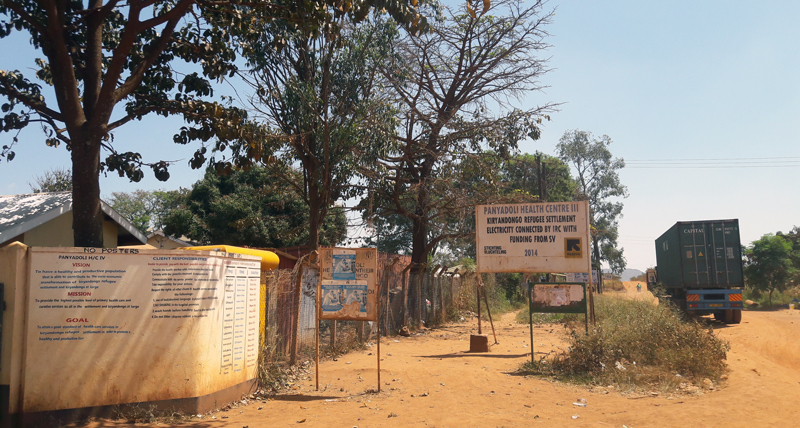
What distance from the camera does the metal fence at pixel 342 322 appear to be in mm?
9914

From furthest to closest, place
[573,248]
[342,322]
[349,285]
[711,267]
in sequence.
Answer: [711,267], [342,322], [573,248], [349,285]

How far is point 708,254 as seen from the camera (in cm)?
1992

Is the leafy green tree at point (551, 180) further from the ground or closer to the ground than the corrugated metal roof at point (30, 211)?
further from the ground

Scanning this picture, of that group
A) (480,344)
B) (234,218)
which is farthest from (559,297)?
(234,218)

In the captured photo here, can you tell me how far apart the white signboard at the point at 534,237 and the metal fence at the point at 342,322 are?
2.93m

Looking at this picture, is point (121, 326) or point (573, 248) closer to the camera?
point (121, 326)

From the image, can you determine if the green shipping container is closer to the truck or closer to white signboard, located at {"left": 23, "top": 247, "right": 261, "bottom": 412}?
the truck

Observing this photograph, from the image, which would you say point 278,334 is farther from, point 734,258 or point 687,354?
point 734,258

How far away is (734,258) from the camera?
19500 millimetres

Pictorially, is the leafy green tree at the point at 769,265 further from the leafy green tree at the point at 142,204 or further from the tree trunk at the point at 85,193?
the leafy green tree at the point at 142,204

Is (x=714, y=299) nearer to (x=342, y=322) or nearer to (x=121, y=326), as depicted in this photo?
(x=342, y=322)

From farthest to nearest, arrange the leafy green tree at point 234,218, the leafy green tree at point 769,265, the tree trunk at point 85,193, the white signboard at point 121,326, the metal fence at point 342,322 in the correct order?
the leafy green tree at point 769,265 → the leafy green tree at point 234,218 → the metal fence at point 342,322 → the tree trunk at point 85,193 → the white signboard at point 121,326

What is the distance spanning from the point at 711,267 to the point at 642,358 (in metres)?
12.1

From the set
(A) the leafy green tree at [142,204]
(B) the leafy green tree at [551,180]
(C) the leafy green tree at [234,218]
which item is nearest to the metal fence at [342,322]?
(C) the leafy green tree at [234,218]
